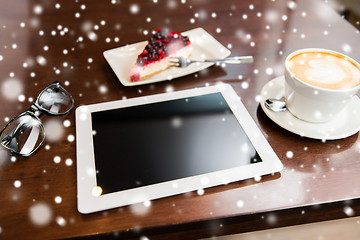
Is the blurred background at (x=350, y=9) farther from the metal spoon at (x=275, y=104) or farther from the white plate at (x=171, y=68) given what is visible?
the metal spoon at (x=275, y=104)

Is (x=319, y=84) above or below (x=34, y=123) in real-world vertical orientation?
above

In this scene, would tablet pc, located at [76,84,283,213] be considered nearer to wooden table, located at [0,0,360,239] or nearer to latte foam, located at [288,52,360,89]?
wooden table, located at [0,0,360,239]

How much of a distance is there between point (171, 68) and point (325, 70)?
1.23 ft

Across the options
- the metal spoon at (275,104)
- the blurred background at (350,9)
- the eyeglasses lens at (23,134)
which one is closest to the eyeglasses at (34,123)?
the eyeglasses lens at (23,134)

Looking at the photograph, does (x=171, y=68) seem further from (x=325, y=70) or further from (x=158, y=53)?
(x=325, y=70)

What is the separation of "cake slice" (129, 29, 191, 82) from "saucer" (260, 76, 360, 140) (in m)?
0.28

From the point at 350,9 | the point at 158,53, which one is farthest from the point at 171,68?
the point at 350,9

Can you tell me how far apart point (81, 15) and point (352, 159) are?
3.00ft

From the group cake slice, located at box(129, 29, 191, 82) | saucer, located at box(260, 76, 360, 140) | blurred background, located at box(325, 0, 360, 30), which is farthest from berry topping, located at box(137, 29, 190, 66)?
blurred background, located at box(325, 0, 360, 30)

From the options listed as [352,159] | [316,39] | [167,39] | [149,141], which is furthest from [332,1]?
[149,141]

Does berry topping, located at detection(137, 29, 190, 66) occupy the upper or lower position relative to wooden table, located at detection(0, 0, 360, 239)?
upper

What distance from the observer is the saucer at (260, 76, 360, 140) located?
0.64m

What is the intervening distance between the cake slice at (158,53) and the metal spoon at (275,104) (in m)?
0.29

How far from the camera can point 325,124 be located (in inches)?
26.1
